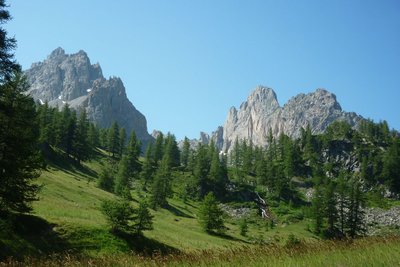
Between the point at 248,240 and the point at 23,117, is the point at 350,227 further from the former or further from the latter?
the point at 23,117

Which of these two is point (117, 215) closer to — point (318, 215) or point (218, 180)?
point (318, 215)

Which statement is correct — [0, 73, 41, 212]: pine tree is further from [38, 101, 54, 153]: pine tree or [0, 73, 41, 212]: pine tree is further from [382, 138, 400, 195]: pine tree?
[382, 138, 400, 195]: pine tree

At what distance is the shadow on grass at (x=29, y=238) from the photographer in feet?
91.1

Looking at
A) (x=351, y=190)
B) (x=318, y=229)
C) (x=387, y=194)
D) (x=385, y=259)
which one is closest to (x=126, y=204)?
(x=385, y=259)

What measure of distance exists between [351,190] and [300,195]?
37.4 meters

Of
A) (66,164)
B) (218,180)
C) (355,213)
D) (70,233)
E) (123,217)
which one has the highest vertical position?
(218,180)

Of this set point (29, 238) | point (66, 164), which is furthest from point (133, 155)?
point (29, 238)

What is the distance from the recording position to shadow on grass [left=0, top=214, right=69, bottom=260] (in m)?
27.8

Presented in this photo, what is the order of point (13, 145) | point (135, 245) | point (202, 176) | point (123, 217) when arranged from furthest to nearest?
1. point (202, 176)
2. point (123, 217)
3. point (135, 245)
4. point (13, 145)

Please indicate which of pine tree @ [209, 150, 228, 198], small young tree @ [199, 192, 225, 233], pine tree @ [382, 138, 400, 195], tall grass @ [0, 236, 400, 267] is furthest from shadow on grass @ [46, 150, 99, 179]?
pine tree @ [382, 138, 400, 195]

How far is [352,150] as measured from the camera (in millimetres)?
165250

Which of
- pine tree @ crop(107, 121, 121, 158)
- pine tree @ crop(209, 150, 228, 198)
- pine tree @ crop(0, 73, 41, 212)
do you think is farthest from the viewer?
pine tree @ crop(107, 121, 121, 158)

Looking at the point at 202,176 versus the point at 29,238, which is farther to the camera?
the point at 202,176

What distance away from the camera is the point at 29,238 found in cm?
3128
